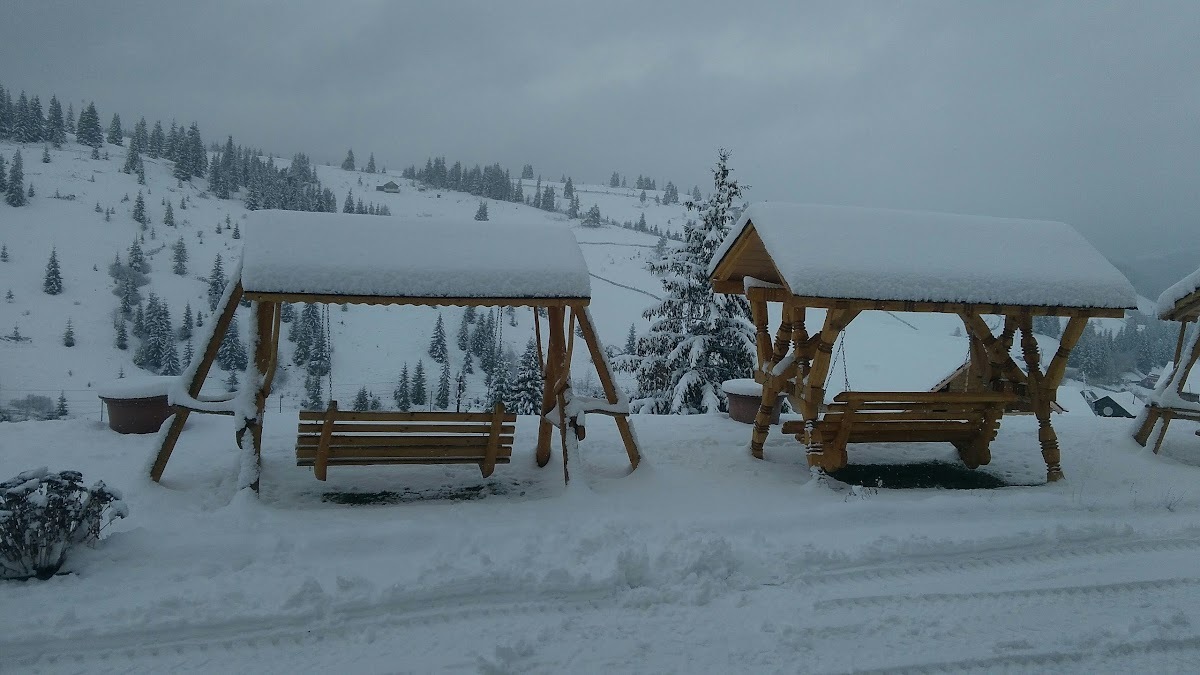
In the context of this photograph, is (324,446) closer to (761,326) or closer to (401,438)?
(401,438)

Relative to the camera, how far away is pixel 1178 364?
877cm

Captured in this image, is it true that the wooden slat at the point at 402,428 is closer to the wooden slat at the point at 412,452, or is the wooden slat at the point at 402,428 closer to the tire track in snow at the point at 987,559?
the wooden slat at the point at 412,452

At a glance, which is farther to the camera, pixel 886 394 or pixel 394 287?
pixel 886 394

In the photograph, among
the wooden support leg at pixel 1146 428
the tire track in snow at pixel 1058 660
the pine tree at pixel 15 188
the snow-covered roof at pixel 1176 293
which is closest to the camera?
the tire track in snow at pixel 1058 660

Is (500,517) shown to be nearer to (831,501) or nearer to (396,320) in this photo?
(831,501)

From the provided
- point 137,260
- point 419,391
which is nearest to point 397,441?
point 419,391

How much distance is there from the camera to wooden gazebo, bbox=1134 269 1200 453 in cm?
817

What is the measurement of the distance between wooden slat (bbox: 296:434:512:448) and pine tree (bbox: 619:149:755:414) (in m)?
9.42

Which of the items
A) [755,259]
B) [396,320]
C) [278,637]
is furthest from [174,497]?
[396,320]

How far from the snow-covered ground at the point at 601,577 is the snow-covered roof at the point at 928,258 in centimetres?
202

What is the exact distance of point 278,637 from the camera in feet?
11.7

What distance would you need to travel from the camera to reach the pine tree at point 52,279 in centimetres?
5259

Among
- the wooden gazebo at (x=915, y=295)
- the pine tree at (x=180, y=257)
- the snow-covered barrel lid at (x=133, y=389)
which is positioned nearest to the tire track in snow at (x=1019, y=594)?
the wooden gazebo at (x=915, y=295)

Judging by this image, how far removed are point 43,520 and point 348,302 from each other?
7.99 ft
